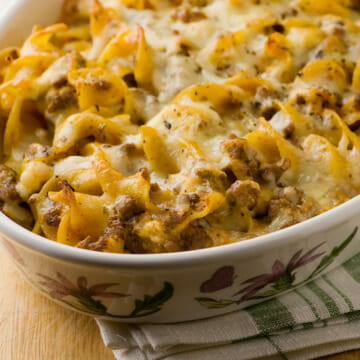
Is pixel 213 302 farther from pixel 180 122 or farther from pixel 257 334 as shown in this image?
pixel 180 122

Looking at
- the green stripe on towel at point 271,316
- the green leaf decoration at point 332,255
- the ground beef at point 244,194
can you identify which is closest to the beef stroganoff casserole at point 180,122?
the ground beef at point 244,194

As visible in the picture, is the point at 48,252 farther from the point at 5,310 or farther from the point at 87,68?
the point at 87,68

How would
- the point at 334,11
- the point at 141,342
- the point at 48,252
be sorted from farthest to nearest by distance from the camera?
the point at 334,11, the point at 141,342, the point at 48,252

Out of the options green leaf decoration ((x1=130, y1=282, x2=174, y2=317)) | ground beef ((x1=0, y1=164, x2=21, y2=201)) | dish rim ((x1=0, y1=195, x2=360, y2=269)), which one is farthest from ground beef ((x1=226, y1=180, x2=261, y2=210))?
ground beef ((x1=0, y1=164, x2=21, y2=201))

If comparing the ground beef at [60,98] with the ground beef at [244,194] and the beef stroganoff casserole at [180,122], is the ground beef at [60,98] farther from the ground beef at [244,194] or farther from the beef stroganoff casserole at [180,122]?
the ground beef at [244,194]

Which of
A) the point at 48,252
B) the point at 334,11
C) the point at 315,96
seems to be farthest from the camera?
the point at 334,11

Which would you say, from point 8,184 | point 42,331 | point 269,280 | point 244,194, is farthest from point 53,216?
point 269,280

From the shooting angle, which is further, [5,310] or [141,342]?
[5,310]

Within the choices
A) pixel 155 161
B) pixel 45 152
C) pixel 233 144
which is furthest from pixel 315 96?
pixel 45 152
